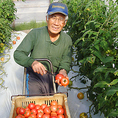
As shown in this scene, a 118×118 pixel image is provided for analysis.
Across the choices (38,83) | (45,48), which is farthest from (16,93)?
(45,48)

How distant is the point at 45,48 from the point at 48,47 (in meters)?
0.04

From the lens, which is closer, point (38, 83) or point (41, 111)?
point (41, 111)

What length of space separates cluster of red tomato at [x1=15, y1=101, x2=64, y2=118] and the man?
29 centimetres

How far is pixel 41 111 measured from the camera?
1.62 m

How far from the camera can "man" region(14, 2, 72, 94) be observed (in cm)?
181

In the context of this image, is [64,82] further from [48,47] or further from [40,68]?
[48,47]

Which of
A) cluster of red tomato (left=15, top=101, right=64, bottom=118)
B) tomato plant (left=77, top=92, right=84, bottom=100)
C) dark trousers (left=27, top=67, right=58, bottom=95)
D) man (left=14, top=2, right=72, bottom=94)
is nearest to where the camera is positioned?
cluster of red tomato (left=15, top=101, right=64, bottom=118)

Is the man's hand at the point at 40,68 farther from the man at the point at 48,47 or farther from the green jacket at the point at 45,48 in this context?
the green jacket at the point at 45,48

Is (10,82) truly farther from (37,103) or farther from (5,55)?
(37,103)

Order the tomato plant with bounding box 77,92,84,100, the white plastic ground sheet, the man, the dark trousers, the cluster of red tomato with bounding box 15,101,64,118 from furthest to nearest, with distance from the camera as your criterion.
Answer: the tomato plant with bounding box 77,92,84,100
the white plastic ground sheet
the dark trousers
the man
the cluster of red tomato with bounding box 15,101,64,118

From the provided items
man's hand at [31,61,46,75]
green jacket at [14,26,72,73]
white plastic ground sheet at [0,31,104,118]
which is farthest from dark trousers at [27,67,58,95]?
white plastic ground sheet at [0,31,104,118]

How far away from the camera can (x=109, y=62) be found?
→ 1.55m

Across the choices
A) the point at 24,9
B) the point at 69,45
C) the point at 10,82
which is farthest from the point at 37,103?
the point at 24,9

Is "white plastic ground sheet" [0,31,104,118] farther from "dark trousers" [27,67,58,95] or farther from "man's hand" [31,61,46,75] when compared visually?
"man's hand" [31,61,46,75]
